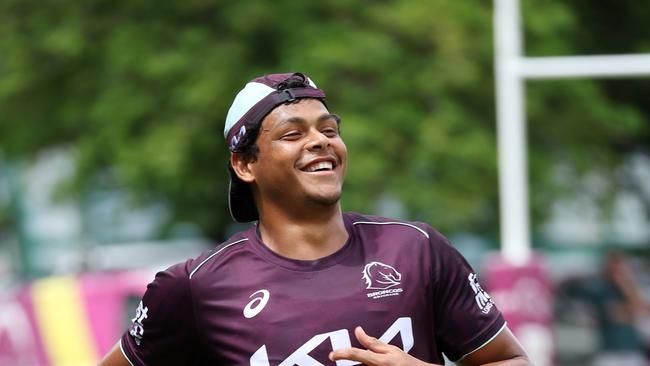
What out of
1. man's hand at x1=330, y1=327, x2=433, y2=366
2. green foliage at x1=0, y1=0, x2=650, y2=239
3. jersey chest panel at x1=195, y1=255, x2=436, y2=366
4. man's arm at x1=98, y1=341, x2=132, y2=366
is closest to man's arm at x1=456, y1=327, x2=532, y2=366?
jersey chest panel at x1=195, y1=255, x2=436, y2=366

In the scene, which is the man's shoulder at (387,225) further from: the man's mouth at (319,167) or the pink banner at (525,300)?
the pink banner at (525,300)

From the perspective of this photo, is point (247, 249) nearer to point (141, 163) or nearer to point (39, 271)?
point (141, 163)

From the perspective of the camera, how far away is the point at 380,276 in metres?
3.82

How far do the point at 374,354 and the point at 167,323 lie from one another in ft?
2.21

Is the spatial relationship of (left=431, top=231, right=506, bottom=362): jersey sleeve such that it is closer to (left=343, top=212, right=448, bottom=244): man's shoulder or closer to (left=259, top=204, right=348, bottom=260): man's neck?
(left=343, top=212, right=448, bottom=244): man's shoulder

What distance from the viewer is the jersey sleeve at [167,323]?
12.8ft

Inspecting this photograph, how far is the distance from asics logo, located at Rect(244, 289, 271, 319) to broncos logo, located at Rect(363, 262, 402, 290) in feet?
0.93

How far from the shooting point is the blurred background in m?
13.0

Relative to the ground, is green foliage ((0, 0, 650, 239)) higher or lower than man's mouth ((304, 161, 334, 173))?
lower

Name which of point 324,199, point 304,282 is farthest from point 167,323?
point 324,199

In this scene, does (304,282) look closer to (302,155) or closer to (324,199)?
(324,199)

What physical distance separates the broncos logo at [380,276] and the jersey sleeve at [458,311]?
12 centimetres

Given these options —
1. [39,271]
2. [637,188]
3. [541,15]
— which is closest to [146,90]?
[541,15]

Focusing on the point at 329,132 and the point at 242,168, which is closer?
the point at 329,132
